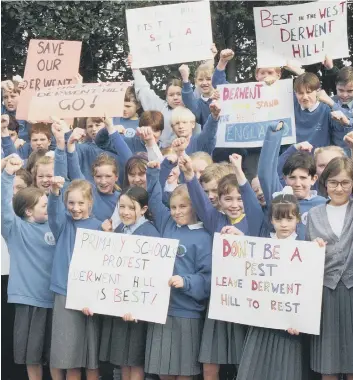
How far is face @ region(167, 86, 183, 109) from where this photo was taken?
711 cm

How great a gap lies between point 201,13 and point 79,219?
239 cm

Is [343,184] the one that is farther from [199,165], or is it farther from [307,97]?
[307,97]

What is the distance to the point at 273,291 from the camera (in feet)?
15.8

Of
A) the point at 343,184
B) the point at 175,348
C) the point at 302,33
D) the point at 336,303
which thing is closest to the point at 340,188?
the point at 343,184

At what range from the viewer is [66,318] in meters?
5.28

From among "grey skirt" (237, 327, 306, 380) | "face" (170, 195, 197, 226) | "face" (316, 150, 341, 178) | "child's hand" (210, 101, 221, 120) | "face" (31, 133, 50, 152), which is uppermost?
"child's hand" (210, 101, 221, 120)

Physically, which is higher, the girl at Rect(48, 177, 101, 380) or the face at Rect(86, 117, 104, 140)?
the face at Rect(86, 117, 104, 140)

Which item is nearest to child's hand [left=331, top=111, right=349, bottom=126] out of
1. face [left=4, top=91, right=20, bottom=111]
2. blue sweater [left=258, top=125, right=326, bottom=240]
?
blue sweater [left=258, top=125, right=326, bottom=240]

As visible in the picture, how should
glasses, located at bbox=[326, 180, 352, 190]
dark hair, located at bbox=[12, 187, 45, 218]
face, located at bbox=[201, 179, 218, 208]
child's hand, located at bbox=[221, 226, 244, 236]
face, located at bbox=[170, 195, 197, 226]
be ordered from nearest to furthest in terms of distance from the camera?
1. glasses, located at bbox=[326, 180, 352, 190]
2. child's hand, located at bbox=[221, 226, 244, 236]
3. face, located at bbox=[170, 195, 197, 226]
4. face, located at bbox=[201, 179, 218, 208]
5. dark hair, located at bbox=[12, 187, 45, 218]

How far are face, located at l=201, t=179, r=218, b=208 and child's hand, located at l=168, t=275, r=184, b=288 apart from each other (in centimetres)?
57

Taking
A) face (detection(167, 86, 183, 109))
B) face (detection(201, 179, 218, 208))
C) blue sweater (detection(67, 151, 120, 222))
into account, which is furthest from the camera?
face (detection(167, 86, 183, 109))

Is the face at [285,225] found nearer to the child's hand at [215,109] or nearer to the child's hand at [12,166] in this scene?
the child's hand at [215,109]

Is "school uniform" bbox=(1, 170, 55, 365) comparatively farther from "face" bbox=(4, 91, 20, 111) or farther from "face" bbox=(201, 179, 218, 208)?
"face" bbox=(4, 91, 20, 111)

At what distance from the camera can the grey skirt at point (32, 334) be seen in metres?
5.46
